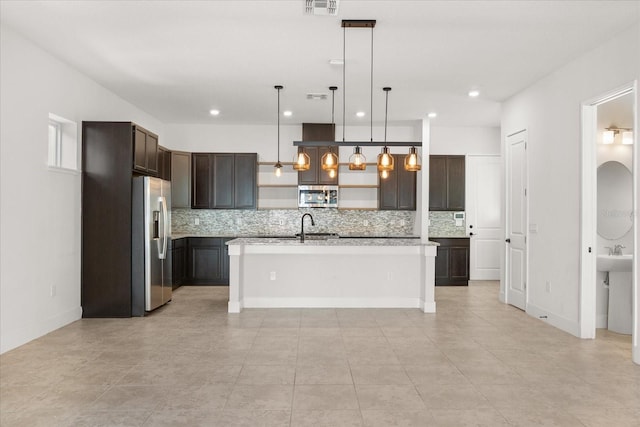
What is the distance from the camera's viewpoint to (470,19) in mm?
4234

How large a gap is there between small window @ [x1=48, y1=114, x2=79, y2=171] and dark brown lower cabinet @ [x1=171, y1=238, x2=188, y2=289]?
8.12ft

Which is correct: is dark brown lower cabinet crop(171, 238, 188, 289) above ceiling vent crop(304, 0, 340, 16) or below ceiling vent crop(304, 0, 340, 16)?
below

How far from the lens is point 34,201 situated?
16.2 ft

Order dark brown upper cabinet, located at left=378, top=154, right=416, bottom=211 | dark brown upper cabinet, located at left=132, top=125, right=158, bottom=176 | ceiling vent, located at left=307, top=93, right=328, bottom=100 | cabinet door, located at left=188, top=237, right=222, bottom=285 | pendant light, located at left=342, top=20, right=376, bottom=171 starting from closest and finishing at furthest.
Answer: pendant light, located at left=342, top=20, right=376, bottom=171 < dark brown upper cabinet, located at left=132, top=125, right=158, bottom=176 < ceiling vent, located at left=307, top=93, right=328, bottom=100 < cabinet door, located at left=188, top=237, right=222, bottom=285 < dark brown upper cabinet, located at left=378, top=154, right=416, bottom=211

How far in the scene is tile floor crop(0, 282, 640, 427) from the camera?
3.05m

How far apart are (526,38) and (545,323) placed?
3.35 m

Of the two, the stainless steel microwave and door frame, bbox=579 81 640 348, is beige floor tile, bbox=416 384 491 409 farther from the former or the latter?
the stainless steel microwave

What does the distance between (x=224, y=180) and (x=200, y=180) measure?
464 mm

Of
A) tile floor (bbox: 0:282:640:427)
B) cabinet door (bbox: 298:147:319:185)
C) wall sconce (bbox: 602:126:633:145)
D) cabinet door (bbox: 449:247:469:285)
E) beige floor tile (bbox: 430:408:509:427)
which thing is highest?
wall sconce (bbox: 602:126:633:145)

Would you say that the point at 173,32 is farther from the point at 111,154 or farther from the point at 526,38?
the point at 526,38

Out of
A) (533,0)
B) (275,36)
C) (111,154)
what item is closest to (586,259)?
(533,0)

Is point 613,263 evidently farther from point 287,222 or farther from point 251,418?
point 287,222

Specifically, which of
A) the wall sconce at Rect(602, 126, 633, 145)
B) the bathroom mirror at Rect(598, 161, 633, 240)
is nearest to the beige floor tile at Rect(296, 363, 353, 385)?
the bathroom mirror at Rect(598, 161, 633, 240)

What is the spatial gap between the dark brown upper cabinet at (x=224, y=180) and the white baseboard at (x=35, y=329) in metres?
3.53
